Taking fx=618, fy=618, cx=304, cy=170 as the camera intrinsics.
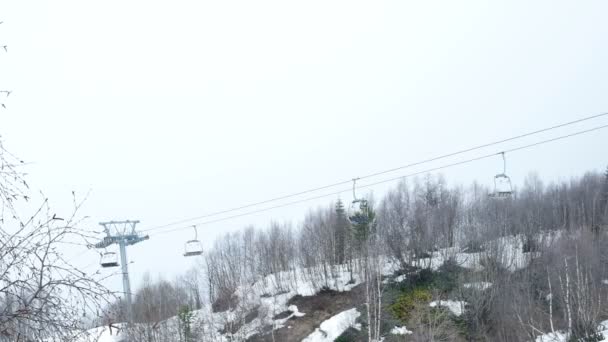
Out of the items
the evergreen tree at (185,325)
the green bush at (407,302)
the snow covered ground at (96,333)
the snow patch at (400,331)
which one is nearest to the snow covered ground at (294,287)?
the evergreen tree at (185,325)

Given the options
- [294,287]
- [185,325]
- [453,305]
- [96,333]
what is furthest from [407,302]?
[96,333]

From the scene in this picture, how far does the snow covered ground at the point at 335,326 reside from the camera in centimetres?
3125

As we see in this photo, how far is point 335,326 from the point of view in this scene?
3216cm

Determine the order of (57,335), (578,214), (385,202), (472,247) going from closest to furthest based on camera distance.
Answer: (57,335) < (472,247) < (578,214) < (385,202)

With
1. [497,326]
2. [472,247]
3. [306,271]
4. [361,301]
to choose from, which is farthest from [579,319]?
[306,271]

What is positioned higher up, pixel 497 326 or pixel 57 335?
pixel 57 335

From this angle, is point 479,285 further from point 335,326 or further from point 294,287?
point 294,287

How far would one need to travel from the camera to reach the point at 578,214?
40.4 meters

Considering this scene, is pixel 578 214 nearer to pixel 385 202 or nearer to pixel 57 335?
pixel 385 202

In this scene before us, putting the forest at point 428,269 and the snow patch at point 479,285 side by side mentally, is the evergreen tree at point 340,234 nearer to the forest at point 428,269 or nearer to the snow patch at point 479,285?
the forest at point 428,269

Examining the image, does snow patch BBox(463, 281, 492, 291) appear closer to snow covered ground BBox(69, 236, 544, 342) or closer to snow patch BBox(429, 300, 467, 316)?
snow covered ground BBox(69, 236, 544, 342)

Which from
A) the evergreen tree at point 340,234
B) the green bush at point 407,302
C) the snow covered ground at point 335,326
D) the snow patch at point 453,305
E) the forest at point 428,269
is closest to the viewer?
the forest at point 428,269

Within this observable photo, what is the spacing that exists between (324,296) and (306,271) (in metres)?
3.36

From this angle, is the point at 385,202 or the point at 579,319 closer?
the point at 579,319
